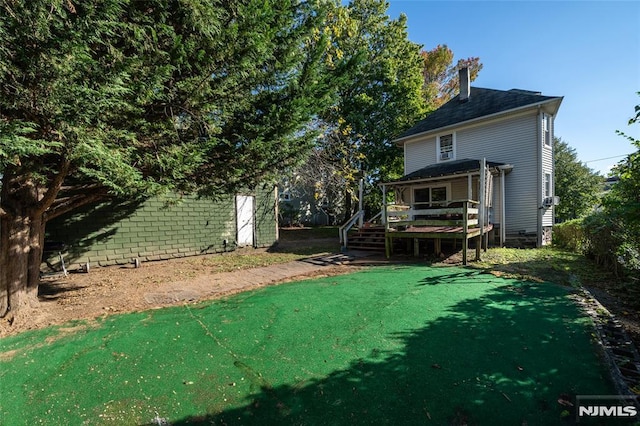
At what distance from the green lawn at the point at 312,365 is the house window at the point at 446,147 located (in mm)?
10257

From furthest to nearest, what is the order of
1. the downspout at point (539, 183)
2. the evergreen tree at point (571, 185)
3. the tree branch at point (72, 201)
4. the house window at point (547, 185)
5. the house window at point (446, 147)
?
1. the evergreen tree at point (571, 185)
2. the house window at point (446, 147)
3. the house window at point (547, 185)
4. the downspout at point (539, 183)
5. the tree branch at point (72, 201)

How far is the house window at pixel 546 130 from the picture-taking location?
37.6 feet

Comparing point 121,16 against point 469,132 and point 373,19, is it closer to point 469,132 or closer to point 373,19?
point 469,132

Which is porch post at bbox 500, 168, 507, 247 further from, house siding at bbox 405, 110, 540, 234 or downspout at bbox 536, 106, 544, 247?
downspout at bbox 536, 106, 544, 247

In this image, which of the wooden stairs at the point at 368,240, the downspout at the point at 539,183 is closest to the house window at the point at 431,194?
Answer: the wooden stairs at the point at 368,240

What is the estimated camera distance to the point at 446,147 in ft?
45.9

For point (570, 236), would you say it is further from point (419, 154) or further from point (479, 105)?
point (419, 154)

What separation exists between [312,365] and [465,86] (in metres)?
16.2

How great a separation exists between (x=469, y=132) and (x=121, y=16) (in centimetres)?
1350

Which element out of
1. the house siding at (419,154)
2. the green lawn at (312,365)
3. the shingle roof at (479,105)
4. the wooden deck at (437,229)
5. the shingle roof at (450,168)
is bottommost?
the green lawn at (312,365)

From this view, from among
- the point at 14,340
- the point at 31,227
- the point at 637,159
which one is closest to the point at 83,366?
the point at 14,340

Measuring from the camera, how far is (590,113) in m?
9.98

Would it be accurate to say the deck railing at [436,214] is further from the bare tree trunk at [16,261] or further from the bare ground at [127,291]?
the bare tree trunk at [16,261]

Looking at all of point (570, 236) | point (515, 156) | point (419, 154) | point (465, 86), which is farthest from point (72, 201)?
point (465, 86)
